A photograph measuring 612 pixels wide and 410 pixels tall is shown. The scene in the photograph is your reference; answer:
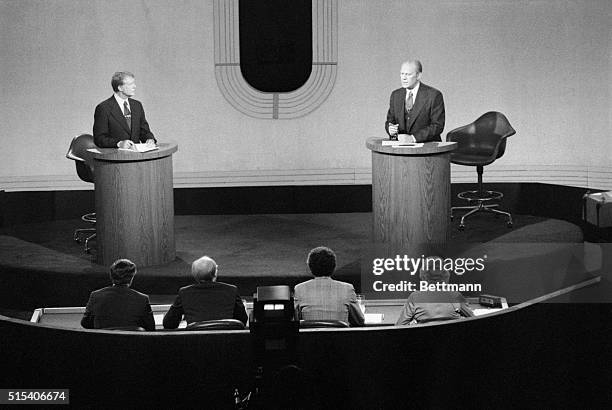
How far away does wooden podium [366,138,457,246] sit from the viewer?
7.79 metres

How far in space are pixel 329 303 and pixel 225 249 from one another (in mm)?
2908

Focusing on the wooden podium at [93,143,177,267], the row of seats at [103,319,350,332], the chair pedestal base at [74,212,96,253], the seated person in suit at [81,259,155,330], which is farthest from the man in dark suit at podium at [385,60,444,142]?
the row of seats at [103,319,350,332]

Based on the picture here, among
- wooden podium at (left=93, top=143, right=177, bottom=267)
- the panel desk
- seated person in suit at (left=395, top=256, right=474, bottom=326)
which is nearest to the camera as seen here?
seated person in suit at (left=395, top=256, right=474, bottom=326)

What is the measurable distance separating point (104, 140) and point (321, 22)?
115 inches

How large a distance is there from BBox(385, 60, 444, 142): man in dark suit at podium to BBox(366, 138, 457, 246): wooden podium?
0.85 ft

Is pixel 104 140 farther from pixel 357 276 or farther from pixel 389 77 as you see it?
pixel 389 77

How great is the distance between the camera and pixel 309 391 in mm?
4844

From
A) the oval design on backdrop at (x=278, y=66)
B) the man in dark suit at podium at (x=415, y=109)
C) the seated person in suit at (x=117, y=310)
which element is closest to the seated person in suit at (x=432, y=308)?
the seated person in suit at (x=117, y=310)

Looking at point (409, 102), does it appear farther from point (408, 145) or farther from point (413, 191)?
point (413, 191)

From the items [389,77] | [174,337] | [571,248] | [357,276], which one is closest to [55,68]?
[389,77]

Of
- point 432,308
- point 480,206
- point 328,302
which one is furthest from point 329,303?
point 480,206

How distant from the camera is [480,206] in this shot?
9414mm

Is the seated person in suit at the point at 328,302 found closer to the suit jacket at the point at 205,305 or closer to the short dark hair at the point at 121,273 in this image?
the suit jacket at the point at 205,305

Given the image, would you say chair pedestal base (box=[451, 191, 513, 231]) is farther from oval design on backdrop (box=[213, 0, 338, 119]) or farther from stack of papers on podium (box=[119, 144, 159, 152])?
stack of papers on podium (box=[119, 144, 159, 152])
